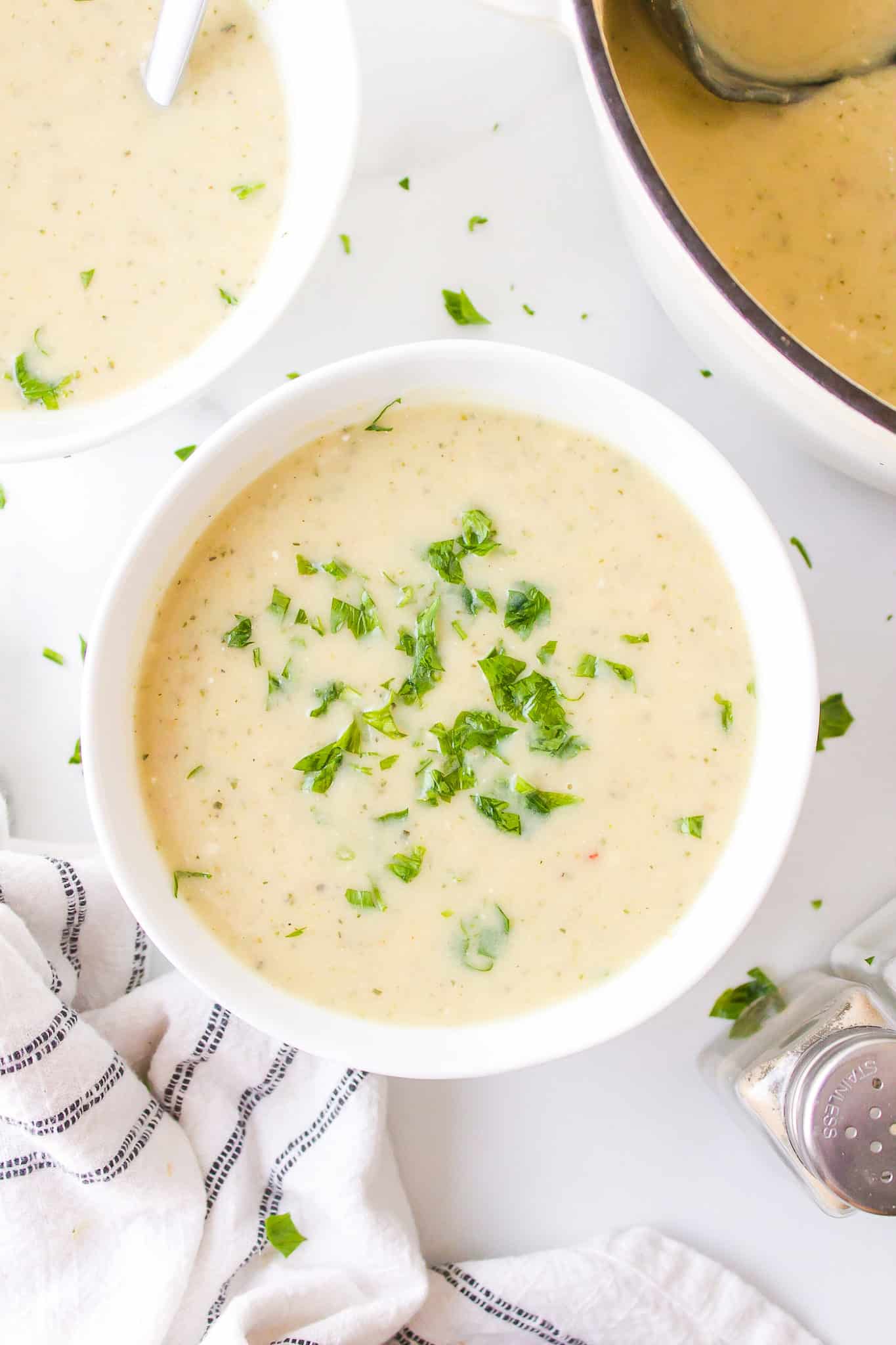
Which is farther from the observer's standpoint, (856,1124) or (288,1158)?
(288,1158)

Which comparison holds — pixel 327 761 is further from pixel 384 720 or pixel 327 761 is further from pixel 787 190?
pixel 787 190

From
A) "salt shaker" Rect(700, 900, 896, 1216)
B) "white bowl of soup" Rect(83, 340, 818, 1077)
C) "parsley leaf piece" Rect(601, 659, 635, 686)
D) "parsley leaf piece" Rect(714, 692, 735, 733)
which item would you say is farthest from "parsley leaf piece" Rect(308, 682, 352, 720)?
"salt shaker" Rect(700, 900, 896, 1216)

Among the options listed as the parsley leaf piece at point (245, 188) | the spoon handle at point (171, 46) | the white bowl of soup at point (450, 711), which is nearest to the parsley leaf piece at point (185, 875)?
the white bowl of soup at point (450, 711)

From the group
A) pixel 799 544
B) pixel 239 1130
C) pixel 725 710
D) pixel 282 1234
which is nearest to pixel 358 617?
pixel 725 710

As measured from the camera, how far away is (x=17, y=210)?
5.56 ft

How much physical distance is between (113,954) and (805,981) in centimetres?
104

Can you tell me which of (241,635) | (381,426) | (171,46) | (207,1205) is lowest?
(207,1205)

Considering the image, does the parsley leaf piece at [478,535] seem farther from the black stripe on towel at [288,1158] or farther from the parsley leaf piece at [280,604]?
the black stripe on towel at [288,1158]

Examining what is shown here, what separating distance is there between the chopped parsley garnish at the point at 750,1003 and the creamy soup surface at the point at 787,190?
0.88 meters

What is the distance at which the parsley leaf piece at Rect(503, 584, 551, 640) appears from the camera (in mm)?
1588

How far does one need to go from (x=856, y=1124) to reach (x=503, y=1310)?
0.62 meters

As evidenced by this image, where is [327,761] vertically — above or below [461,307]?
below

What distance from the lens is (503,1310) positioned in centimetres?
195

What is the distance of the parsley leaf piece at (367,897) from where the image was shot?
163 cm
